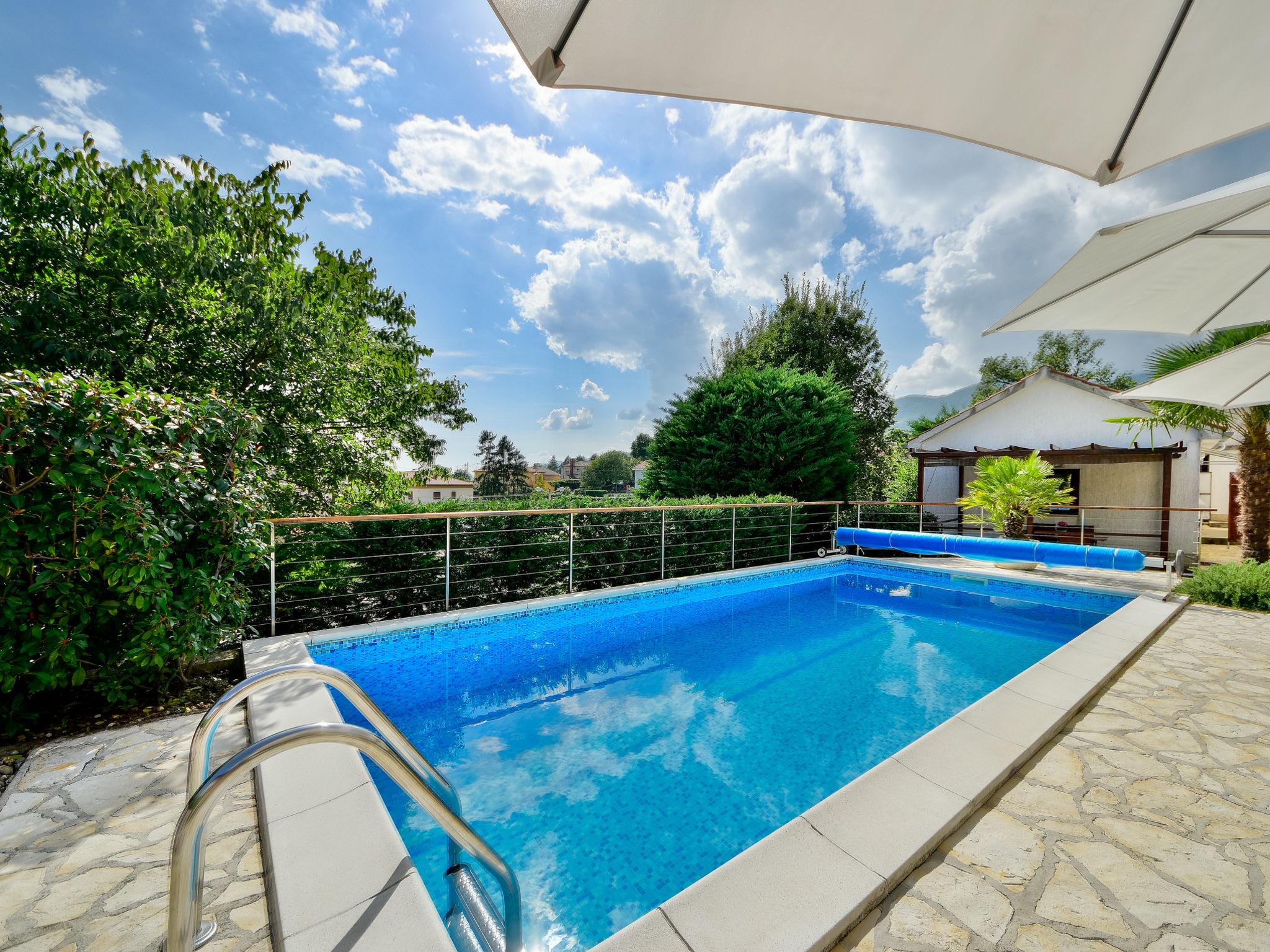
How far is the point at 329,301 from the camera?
20.1 feet

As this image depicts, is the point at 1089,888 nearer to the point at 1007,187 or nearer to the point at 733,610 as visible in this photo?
the point at 733,610

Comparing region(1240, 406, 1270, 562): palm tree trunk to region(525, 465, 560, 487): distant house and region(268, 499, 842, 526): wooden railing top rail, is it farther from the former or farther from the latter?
region(525, 465, 560, 487): distant house

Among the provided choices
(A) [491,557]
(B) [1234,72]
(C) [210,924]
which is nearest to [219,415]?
(C) [210,924]

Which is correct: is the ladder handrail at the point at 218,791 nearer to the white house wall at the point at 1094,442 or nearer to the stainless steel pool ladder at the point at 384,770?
the stainless steel pool ladder at the point at 384,770

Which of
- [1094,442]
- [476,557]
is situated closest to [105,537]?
[476,557]

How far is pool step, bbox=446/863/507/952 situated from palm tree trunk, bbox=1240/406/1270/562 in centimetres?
1027

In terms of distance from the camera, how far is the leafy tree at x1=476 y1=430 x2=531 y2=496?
73062mm

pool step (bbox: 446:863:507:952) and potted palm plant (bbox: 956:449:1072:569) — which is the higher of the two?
potted palm plant (bbox: 956:449:1072:569)

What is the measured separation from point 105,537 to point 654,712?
3547mm

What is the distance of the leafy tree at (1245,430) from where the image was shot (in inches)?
278

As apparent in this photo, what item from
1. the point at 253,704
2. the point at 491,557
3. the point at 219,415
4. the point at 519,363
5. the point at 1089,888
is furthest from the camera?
the point at 519,363

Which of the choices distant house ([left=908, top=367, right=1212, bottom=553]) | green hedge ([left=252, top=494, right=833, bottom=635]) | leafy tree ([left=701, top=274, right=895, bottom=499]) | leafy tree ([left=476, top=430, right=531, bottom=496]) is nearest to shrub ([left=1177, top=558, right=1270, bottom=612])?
distant house ([left=908, top=367, right=1212, bottom=553])

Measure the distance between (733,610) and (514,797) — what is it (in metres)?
4.46

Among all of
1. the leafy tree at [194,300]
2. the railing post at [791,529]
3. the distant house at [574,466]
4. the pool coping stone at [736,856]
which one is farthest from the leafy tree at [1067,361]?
the distant house at [574,466]
